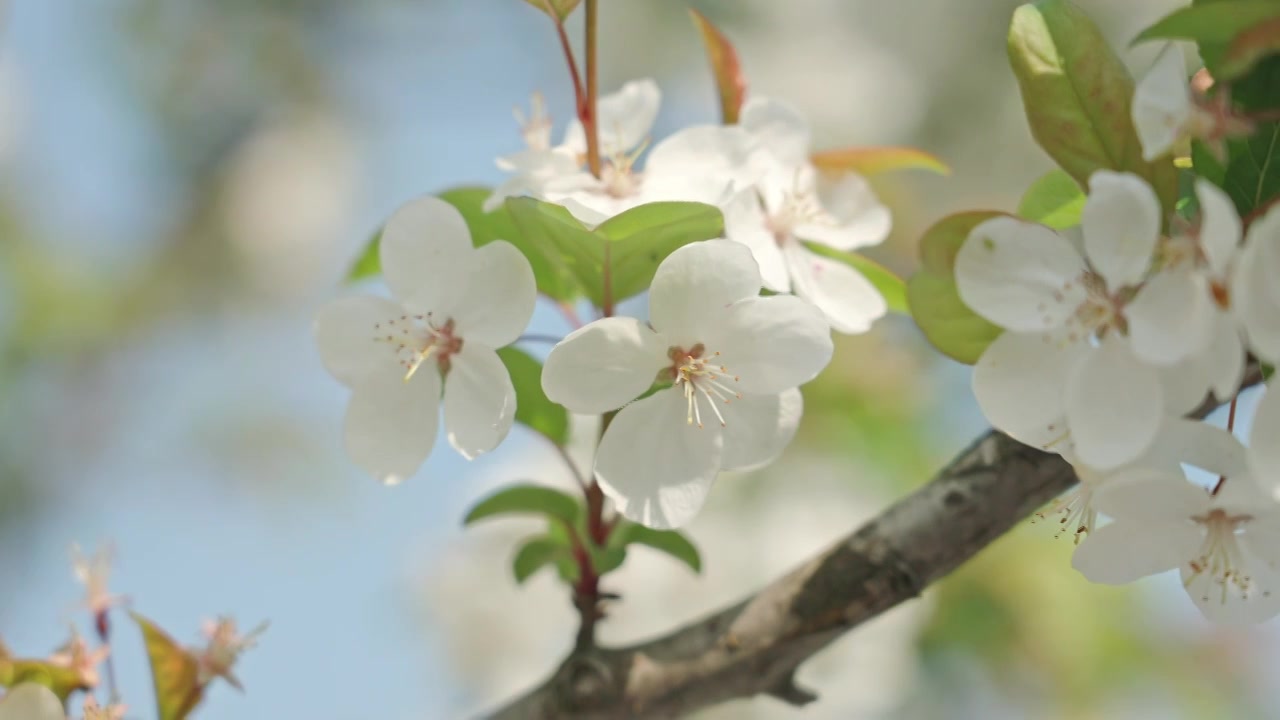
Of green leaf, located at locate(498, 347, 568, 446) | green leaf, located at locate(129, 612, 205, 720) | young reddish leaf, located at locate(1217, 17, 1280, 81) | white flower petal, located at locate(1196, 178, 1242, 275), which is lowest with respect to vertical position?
green leaf, located at locate(129, 612, 205, 720)

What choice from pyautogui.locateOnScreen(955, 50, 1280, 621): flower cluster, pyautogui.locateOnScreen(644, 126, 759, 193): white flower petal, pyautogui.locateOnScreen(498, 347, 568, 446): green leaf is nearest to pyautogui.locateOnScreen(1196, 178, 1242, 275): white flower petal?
pyautogui.locateOnScreen(955, 50, 1280, 621): flower cluster

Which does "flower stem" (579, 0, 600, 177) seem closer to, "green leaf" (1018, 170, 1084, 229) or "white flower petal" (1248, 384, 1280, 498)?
"green leaf" (1018, 170, 1084, 229)

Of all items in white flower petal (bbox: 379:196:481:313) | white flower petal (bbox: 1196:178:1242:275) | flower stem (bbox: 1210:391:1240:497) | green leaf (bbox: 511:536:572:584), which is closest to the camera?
white flower petal (bbox: 1196:178:1242:275)

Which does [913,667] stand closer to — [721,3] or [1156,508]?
[1156,508]

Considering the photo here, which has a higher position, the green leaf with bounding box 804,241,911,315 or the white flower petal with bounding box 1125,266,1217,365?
the white flower petal with bounding box 1125,266,1217,365

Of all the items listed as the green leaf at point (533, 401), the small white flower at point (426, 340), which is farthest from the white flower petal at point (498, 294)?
the green leaf at point (533, 401)

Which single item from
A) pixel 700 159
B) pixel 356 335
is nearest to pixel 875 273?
pixel 700 159

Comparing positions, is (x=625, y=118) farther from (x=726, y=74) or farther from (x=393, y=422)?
(x=393, y=422)

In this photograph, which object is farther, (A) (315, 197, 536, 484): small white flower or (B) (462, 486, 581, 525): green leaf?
(B) (462, 486, 581, 525): green leaf
